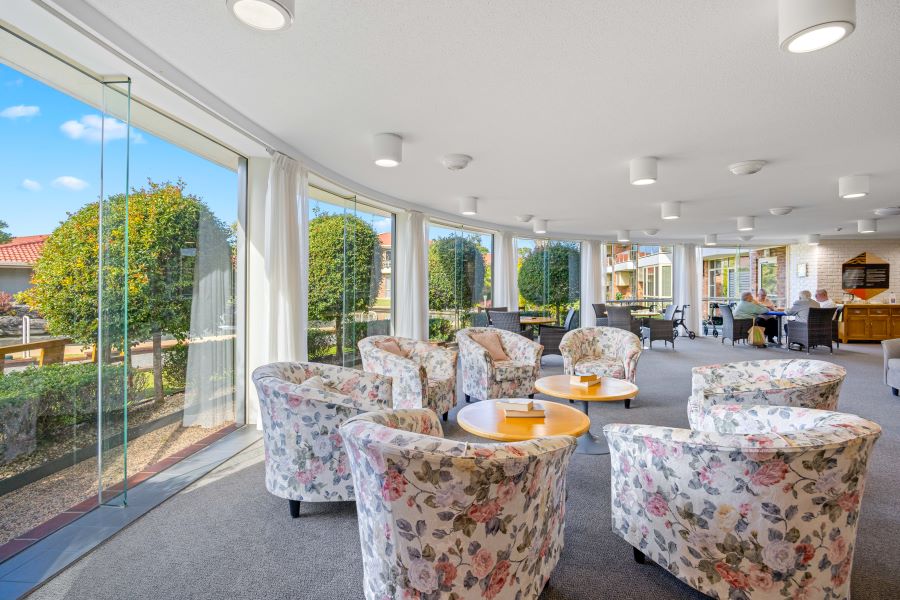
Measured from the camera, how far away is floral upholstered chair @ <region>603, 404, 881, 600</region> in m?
1.70

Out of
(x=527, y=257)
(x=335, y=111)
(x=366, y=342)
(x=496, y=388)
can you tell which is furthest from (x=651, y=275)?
(x=335, y=111)

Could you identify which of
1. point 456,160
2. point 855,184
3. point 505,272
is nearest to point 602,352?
point 456,160

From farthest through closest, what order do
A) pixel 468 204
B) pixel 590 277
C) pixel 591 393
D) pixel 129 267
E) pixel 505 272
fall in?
pixel 590 277 → pixel 505 272 → pixel 468 204 → pixel 591 393 → pixel 129 267

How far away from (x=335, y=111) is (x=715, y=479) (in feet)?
10.8

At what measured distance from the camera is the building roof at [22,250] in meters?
2.37

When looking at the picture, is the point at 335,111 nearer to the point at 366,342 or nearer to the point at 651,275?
the point at 366,342

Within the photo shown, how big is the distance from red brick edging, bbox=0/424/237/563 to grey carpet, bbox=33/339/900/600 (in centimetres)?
35

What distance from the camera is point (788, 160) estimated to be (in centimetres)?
472

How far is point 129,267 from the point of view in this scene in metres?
3.23

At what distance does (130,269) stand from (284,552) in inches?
88.2

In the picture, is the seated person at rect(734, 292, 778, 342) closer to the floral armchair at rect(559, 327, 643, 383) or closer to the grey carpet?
the floral armchair at rect(559, 327, 643, 383)

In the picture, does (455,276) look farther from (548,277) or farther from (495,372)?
(495,372)

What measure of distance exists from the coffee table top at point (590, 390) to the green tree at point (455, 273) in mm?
4745

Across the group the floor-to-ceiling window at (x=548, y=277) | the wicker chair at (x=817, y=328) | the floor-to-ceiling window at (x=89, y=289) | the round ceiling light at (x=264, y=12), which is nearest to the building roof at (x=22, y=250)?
the floor-to-ceiling window at (x=89, y=289)
